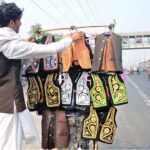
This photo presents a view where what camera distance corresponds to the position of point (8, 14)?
13.0 ft

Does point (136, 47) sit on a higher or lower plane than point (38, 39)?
higher

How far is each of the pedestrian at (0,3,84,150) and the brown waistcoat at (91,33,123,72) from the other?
991mm

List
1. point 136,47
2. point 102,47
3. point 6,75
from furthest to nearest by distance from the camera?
point 136,47 → point 102,47 → point 6,75

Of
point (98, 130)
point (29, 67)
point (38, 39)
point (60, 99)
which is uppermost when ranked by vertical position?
point (38, 39)

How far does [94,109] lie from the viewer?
5012mm

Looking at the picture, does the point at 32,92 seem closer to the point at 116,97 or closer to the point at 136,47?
the point at 116,97

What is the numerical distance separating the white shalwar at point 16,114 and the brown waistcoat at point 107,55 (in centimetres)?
93

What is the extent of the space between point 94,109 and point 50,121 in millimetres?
506

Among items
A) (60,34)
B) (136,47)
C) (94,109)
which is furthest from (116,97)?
(136,47)

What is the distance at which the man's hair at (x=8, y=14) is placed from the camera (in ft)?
13.0

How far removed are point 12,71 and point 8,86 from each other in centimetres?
13

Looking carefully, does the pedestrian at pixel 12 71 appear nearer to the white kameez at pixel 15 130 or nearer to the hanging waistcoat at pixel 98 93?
the white kameez at pixel 15 130

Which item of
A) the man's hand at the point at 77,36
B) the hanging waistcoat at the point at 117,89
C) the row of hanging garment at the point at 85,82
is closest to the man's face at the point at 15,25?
the man's hand at the point at 77,36

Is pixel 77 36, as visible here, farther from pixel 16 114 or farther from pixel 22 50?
pixel 16 114
